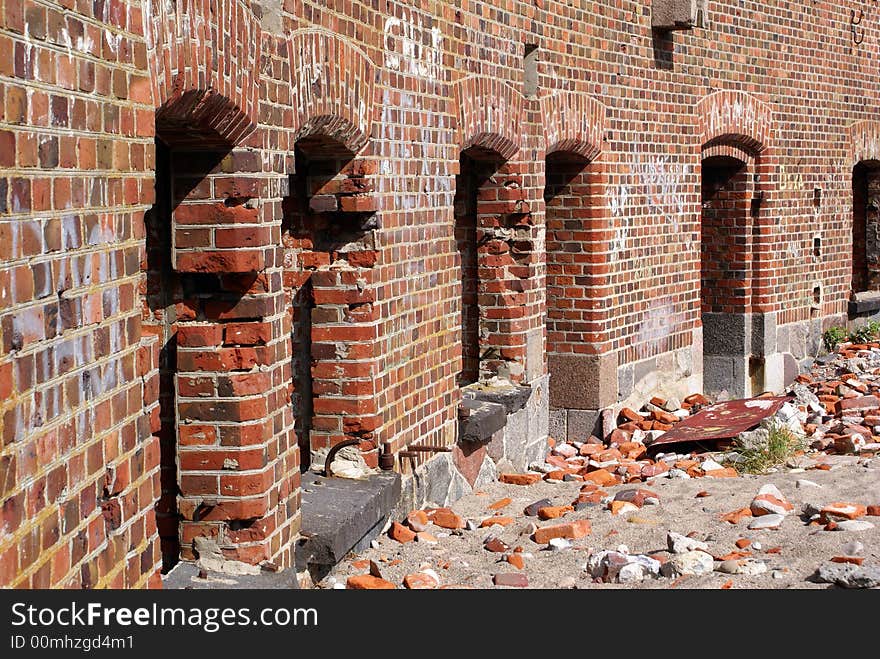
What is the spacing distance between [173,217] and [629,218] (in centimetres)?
568

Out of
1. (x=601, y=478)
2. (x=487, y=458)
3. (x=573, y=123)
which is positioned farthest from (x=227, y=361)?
(x=573, y=123)

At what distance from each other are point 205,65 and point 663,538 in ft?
10.8

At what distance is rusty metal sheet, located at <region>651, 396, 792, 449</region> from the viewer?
916cm

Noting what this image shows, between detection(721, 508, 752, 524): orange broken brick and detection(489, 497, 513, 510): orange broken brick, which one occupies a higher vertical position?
detection(721, 508, 752, 524): orange broken brick

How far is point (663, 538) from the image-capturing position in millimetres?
6402

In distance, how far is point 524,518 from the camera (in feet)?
23.9

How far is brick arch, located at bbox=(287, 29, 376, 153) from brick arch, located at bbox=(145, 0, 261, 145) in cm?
51

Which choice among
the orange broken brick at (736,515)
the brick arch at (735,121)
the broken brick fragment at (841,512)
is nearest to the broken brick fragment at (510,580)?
the orange broken brick at (736,515)

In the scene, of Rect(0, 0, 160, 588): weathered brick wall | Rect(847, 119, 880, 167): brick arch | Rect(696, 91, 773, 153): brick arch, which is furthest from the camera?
Rect(847, 119, 880, 167): brick arch

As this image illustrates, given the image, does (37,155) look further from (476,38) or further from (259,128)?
(476,38)

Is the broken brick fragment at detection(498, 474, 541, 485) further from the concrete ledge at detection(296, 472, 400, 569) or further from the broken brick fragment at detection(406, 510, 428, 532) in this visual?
the concrete ledge at detection(296, 472, 400, 569)

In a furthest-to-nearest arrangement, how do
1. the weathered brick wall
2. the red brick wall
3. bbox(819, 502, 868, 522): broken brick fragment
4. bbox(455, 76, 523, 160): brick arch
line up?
the red brick wall < bbox(455, 76, 523, 160): brick arch < bbox(819, 502, 868, 522): broken brick fragment < the weathered brick wall

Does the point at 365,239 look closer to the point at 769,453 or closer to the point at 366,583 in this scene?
the point at 366,583

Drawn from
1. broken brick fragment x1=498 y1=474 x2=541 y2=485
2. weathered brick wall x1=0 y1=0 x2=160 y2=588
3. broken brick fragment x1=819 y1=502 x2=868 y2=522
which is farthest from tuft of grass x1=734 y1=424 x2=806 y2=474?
weathered brick wall x1=0 y1=0 x2=160 y2=588
